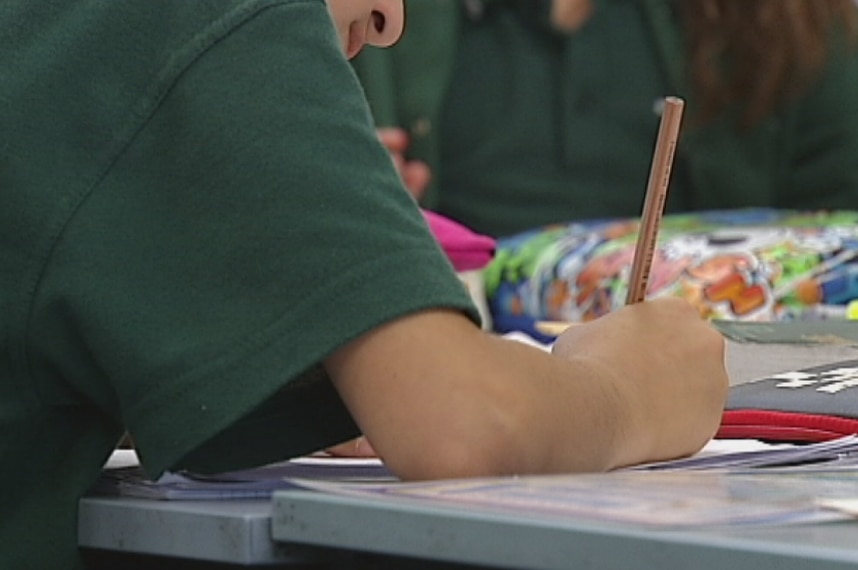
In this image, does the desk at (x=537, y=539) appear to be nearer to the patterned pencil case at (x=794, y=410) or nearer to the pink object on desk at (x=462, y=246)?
the patterned pencil case at (x=794, y=410)

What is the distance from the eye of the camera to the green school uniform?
762 millimetres

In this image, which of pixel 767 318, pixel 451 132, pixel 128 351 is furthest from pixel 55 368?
pixel 451 132

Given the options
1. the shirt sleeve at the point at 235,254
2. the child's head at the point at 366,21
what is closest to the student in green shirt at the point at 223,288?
the shirt sleeve at the point at 235,254

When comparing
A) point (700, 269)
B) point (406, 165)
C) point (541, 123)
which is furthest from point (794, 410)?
point (541, 123)

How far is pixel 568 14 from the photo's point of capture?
2.71 meters

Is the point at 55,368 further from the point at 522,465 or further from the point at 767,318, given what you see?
the point at 767,318

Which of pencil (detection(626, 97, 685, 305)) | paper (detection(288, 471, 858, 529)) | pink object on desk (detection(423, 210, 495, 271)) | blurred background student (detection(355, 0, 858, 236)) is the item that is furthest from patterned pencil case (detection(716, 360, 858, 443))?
blurred background student (detection(355, 0, 858, 236))

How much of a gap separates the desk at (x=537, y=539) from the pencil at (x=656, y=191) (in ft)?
0.92

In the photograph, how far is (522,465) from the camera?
78cm

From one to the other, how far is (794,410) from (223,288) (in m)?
0.37

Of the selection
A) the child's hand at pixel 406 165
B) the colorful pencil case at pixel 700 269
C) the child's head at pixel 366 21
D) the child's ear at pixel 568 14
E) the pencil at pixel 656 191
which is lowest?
the colorful pencil case at pixel 700 269

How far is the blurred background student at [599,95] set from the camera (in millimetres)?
2688

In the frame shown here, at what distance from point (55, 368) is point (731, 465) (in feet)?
0.98

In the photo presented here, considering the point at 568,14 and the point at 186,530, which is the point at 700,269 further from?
the point at 186,530
